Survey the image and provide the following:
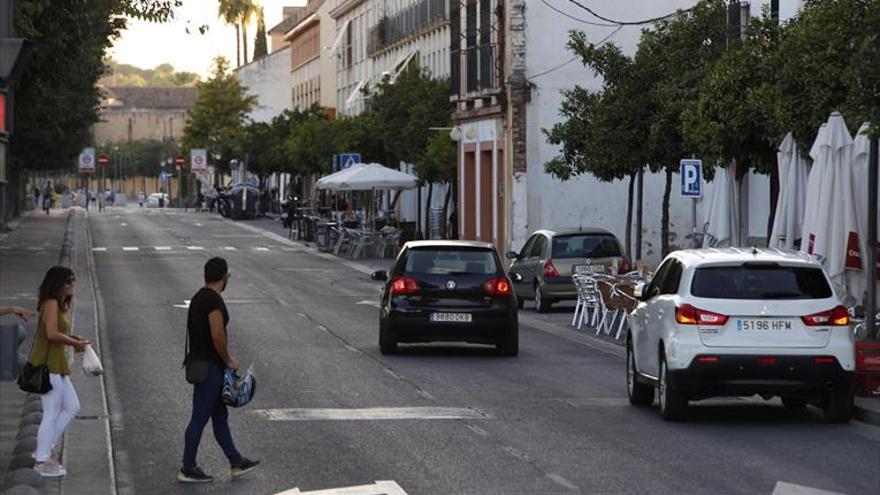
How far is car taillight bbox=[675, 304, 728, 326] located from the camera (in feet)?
55.7

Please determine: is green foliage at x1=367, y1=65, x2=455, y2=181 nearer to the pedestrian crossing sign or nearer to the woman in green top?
the pedestrian crossing sign

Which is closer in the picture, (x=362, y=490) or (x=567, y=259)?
(x=362, y=490)

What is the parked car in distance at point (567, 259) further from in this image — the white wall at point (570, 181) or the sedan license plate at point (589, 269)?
the white wall at point (570, 181)

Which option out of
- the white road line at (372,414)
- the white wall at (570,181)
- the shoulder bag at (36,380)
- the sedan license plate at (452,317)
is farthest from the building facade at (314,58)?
the shoulder bag at (36,380)

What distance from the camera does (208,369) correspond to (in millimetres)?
13672

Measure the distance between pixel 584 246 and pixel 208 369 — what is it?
2067 cm

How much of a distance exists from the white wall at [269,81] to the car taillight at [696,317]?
130335 mm

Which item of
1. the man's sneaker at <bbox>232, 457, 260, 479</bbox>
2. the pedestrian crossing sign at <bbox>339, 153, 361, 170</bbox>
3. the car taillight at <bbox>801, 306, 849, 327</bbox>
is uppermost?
the pedestrian crossing sign at <bbox>339, 153, 361, 170</bbox>

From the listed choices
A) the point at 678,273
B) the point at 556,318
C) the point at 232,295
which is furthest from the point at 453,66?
the point at 678,273

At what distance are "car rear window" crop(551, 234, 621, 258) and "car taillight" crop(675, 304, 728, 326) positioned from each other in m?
16.6

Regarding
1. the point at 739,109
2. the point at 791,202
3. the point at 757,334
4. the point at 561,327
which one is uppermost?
the point at 739,109

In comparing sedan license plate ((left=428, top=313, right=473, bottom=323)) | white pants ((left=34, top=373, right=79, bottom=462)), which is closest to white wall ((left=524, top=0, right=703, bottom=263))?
sedan license plate ((left=428, top=313, right=473, bottom=323))

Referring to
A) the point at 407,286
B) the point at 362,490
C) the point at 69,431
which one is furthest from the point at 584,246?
the point at 362,490

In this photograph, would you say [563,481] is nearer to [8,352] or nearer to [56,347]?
[56,347]
